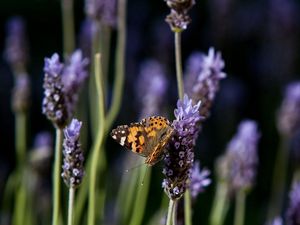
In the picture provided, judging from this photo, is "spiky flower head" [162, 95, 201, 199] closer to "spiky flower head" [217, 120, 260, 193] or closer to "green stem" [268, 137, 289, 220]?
"spiky flower head" [217, 120, 260, 193]

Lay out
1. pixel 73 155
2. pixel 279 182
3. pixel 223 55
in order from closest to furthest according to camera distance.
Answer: pixel 73 155, pixel 279 182, pixel 223 55

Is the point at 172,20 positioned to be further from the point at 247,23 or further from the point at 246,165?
the point at 247,23

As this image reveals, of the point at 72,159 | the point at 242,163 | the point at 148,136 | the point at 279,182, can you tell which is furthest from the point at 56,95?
the point at 279,182

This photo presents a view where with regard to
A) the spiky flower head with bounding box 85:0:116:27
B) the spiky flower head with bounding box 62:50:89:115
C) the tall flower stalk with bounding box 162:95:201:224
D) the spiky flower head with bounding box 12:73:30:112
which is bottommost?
the tall flower stalk with bounding box 162:95:201:224

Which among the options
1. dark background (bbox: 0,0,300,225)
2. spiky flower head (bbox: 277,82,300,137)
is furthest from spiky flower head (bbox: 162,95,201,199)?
dark background (bbox: 0,0,300,225)

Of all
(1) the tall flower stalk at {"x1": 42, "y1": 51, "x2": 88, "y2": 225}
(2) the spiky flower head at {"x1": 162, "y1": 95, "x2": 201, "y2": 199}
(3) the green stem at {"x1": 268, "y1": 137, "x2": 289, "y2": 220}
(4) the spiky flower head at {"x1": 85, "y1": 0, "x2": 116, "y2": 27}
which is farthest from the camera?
(3) the green stem at {"x1": 268, "y1": 137, "x2": 289, "y2": 220}

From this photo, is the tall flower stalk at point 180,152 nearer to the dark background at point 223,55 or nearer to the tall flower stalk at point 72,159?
the tall flower stalk at point 72,159

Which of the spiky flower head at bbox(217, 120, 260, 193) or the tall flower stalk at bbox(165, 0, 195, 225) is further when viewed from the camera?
the spiky flower head at bbox(217, 120, 260, 193)

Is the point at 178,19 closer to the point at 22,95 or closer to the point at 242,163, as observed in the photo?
the point at 242,163
